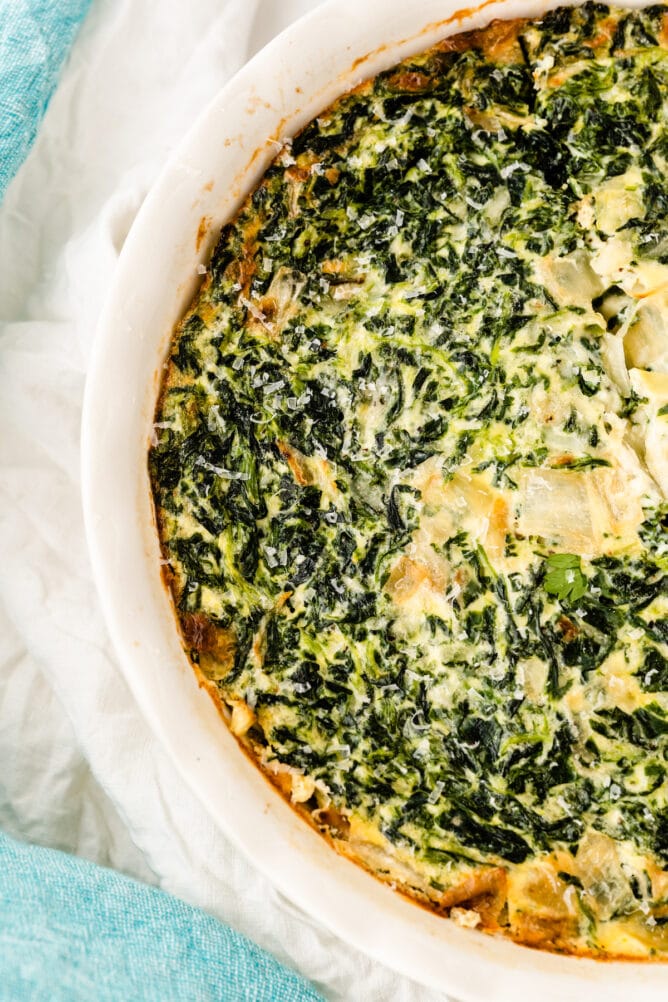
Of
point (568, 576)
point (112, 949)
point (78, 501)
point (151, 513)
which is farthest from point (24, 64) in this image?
point (112, 949)

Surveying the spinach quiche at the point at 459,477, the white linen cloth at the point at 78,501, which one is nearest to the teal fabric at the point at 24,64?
the white linen cloth at the point at 78,501

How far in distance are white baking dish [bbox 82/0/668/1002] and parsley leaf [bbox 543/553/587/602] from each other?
115cm

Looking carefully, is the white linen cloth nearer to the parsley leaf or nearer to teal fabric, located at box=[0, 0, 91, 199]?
teal fabric, located at box=[0, 0, 91, 199]

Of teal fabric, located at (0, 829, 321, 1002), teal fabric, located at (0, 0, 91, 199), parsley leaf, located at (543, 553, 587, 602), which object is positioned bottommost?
teal fabric, located at (0, 829, 321, 1002)

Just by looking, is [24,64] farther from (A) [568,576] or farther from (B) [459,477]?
(A) [568,576]

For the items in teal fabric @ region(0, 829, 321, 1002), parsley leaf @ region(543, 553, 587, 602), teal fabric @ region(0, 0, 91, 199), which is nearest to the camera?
parsley leaf @ region(543, 553, 587, 602)

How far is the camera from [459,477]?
2.99 meters

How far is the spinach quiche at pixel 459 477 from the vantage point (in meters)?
2.93

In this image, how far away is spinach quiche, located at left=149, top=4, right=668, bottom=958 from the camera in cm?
293

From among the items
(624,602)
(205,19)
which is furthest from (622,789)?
(205,19)

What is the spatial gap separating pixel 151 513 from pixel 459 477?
0.99m

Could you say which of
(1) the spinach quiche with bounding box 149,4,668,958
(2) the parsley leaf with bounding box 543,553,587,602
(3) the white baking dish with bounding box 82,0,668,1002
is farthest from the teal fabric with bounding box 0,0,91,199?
(2) the parsley leaf with bounding box 543,553,587,602

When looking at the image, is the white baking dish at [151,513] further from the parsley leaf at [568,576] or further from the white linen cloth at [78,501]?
the parsley leaf at [568,576]

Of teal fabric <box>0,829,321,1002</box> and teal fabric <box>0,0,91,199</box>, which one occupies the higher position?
teal fabric <box>0,0,91,199</box>
